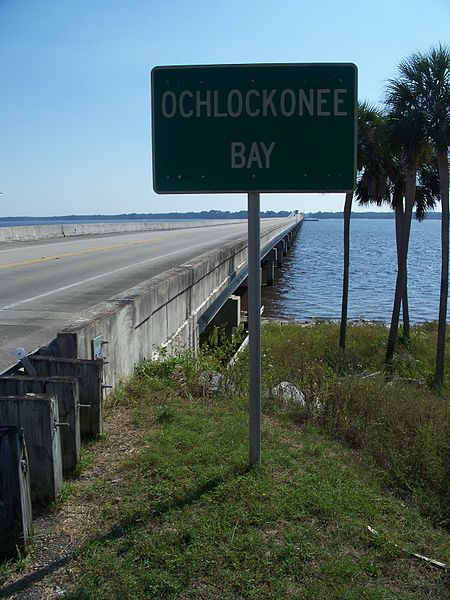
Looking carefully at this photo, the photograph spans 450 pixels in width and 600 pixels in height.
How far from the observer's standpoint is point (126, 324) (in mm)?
6547

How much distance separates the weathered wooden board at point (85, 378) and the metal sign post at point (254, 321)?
1266 millimetres

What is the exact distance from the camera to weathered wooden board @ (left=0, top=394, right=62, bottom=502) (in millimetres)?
3695

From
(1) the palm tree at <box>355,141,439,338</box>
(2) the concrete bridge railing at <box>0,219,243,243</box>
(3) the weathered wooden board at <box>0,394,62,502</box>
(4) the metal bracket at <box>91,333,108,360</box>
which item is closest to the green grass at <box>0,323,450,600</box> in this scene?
(3) the weathered wooden board at <box>0,394,62,502</box>

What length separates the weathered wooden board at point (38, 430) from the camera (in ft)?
12.1

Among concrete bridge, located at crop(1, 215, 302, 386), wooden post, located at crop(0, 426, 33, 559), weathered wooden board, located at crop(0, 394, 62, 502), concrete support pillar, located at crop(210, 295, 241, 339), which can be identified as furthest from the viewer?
concrete support pillar, located at crop(210, 295, 241, 339)

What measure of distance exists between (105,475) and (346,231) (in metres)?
16.3

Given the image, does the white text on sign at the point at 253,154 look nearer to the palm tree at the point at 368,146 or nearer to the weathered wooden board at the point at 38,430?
the weathered wooden board at the point at 38,430

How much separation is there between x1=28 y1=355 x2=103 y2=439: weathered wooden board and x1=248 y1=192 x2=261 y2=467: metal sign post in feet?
4.15

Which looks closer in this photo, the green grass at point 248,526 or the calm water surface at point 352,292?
the green grass at point 248,526

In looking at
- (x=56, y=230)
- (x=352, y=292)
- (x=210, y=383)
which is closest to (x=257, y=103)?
(x=210, y=383)

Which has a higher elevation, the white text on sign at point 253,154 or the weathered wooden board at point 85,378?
the white text on sign at point 253,154

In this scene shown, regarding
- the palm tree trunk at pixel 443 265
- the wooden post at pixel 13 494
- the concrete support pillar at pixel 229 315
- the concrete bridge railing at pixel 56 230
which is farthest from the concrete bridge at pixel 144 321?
the concrete bridge railing at pixel 56 230

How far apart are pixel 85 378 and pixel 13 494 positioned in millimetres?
1622

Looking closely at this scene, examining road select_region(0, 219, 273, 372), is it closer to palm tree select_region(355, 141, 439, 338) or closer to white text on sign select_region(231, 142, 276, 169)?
white text on sign select_region(231, 142, 276, 169)
